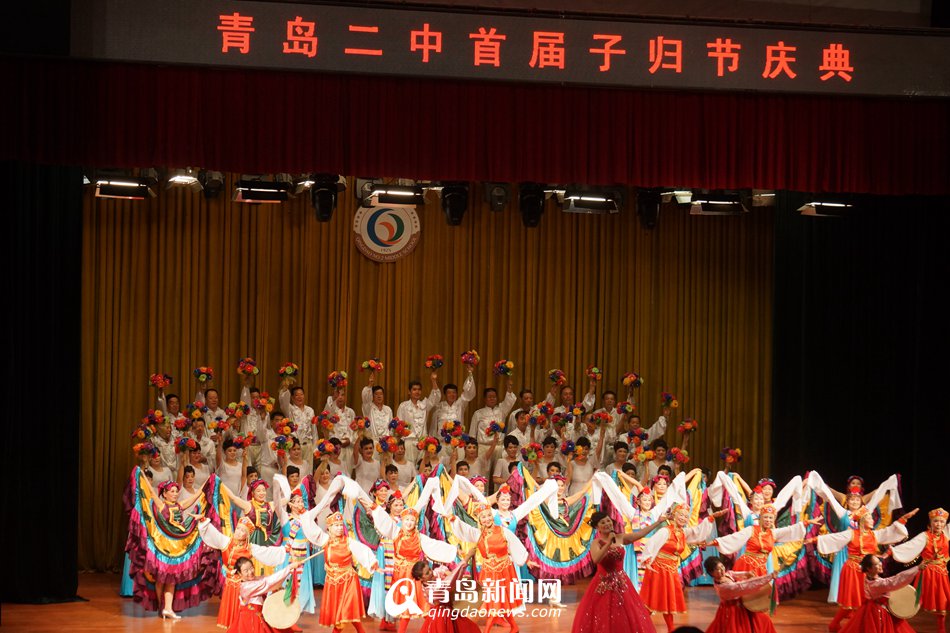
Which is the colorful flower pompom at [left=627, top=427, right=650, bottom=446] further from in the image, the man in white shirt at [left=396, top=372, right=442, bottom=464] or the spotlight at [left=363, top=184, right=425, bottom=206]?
the spotlight at [left=363, top=184, right=425, bottom=206]

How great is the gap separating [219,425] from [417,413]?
6.58 feet

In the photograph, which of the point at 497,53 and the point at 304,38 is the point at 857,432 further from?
the point at 304,38

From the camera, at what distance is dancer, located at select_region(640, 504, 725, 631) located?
8.39 meters

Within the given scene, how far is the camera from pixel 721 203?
32.3ft

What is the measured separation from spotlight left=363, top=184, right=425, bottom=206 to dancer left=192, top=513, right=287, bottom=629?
2882mm

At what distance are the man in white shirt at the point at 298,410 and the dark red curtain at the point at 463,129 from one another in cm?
335

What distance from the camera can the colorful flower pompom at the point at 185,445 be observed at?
31.1ft

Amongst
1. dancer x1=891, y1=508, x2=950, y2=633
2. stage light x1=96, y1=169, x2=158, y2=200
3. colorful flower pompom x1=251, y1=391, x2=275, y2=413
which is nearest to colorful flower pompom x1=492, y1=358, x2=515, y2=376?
colorful flower pompom x1=251, y1=391, x2=275, y2=413

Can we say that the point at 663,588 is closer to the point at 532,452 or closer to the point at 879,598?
the point at 879,598

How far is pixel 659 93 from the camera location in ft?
26.6

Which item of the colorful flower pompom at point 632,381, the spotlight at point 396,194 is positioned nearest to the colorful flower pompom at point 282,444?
the spotlight at point 396,194

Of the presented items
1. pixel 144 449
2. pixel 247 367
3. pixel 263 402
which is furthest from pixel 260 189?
pixel 144 449

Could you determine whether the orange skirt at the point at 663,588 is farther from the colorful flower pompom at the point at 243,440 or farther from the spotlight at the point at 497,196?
the spotlight at the point at 497,196

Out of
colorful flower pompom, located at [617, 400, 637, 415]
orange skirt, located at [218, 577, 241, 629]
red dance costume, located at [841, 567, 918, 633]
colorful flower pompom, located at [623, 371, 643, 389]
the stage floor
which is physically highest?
colorful flower pompom, located at [623, 371, 643, 389]
